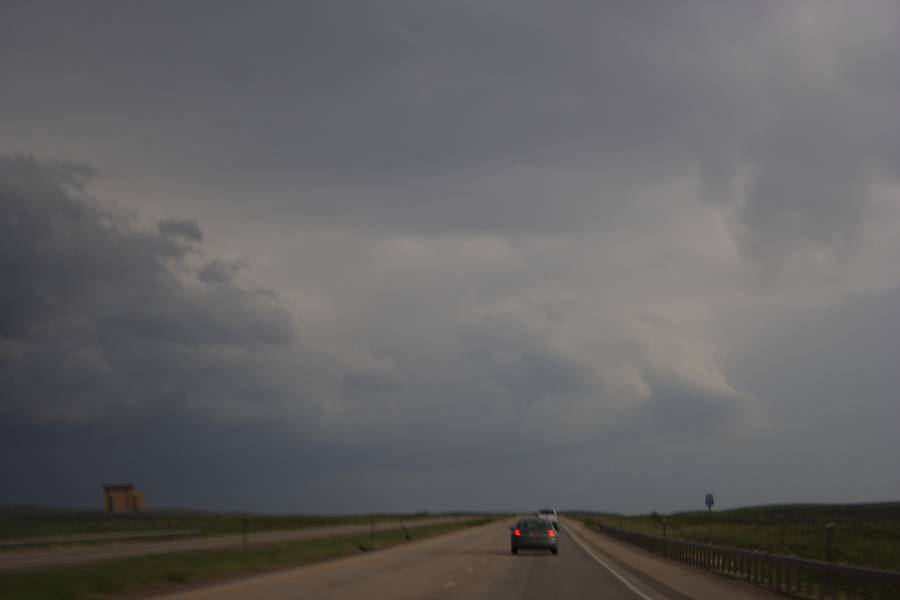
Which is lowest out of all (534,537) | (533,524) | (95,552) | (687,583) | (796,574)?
(95,552)

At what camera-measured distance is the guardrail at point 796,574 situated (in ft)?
66.2

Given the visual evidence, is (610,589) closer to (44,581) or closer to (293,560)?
(44,581)

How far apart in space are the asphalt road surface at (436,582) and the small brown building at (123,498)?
53908 mm

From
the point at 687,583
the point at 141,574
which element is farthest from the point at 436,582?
the point at 141,574

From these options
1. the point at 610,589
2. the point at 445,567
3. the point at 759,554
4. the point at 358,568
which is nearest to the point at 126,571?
the point at 358,568

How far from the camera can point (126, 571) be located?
27.1m

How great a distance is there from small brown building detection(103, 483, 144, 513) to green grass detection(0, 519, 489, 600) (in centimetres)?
4689

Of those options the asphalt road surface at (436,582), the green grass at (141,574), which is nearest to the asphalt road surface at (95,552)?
the green grass at (141,574)

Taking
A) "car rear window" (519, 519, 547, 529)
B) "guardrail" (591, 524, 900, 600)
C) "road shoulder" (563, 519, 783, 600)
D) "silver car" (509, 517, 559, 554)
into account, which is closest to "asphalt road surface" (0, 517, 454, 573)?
"silver car" (509, 517, 559, 554)

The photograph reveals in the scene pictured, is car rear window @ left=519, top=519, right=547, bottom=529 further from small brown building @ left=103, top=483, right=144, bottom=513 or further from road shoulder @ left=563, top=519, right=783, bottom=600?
small brown building @ left=103, top=483, right=144, bottom=513

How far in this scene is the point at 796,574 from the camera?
79.1ft

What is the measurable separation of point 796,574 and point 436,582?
8.85 m

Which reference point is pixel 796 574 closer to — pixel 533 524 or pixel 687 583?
pixel 687 583

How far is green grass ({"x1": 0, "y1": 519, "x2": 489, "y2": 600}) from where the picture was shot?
72.2 feet
